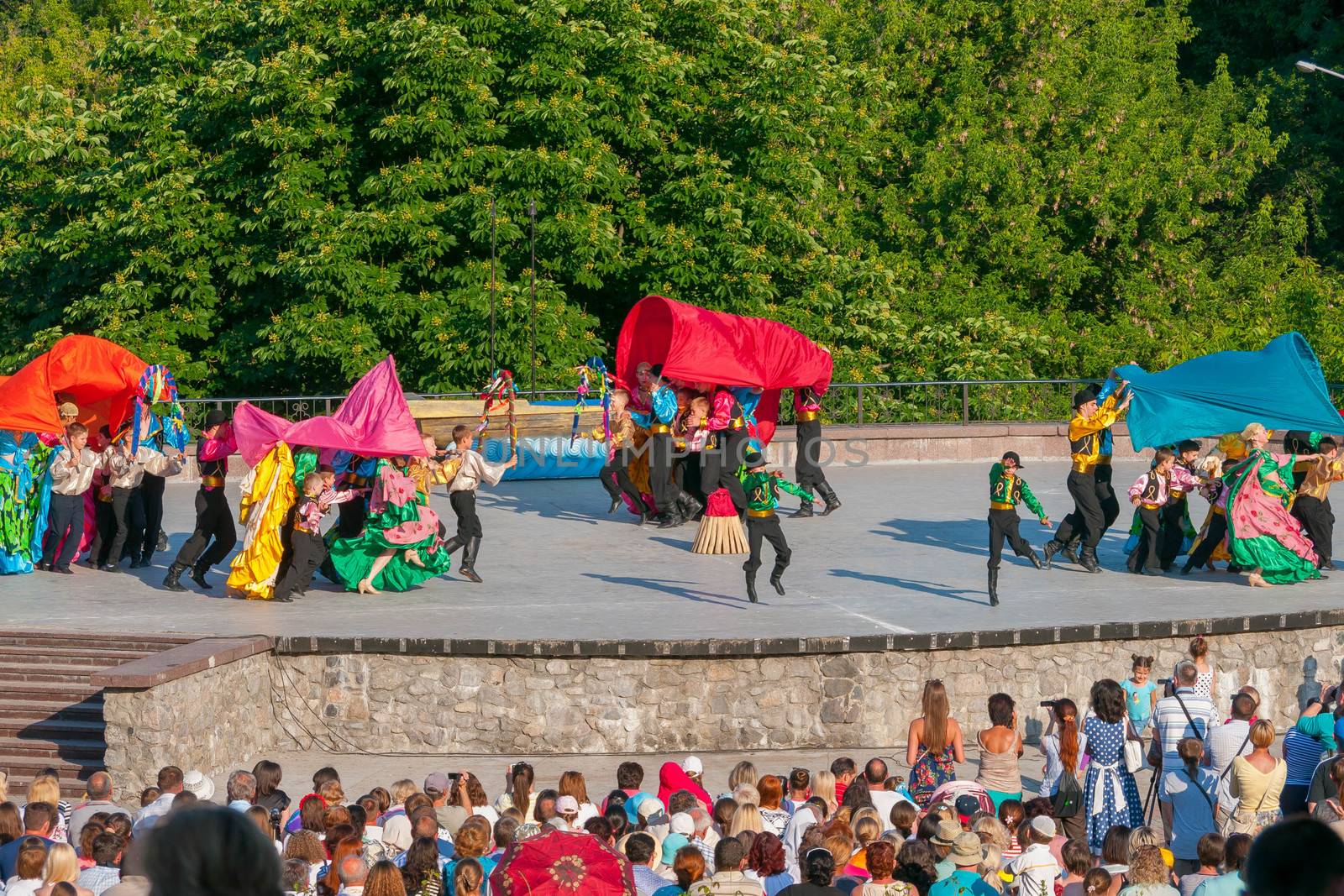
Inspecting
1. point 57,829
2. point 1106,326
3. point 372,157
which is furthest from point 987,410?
point 57,829

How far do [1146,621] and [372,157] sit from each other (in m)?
18.4

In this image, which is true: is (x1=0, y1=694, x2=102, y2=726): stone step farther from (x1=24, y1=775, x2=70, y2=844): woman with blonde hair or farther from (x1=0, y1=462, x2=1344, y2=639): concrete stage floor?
(x1=24, y1=775, x2=70, y2=844): woman with blonde hair

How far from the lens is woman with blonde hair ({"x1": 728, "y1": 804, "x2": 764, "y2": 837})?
28.2 feet

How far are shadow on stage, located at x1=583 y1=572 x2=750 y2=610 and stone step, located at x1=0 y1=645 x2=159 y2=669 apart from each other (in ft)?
15.3

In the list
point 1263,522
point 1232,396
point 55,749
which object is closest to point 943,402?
point 1232,396

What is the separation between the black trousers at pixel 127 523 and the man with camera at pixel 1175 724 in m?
10.9

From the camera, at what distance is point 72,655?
14.4m

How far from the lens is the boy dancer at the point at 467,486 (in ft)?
55.2

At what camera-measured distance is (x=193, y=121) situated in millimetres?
28656

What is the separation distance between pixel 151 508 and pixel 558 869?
41.1 ft

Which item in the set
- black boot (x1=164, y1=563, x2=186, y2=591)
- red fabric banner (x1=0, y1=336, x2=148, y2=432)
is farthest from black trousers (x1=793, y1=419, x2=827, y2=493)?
red fabric banner (x1=0, y1=336, x2=148, y2=432)

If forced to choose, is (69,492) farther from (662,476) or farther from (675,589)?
(662,476)

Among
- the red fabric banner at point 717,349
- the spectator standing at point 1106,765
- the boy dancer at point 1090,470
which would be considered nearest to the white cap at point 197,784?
the spectator standing at point 1106,765

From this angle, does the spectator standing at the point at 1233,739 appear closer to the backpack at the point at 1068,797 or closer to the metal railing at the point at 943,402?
the backpack at the point at 1068,797
